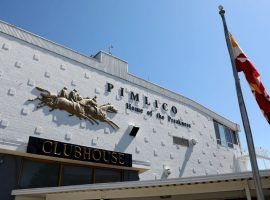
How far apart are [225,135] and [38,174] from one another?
1786cm

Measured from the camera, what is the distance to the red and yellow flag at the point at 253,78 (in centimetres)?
900

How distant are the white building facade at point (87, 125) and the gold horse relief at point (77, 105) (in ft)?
0.36

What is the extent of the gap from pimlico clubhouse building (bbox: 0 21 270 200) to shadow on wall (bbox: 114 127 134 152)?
0.21 ft

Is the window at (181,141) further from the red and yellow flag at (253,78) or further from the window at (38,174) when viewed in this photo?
the red and yellow flag at (253,78)

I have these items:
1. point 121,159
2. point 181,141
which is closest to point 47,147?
point 121,159

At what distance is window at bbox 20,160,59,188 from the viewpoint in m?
13.9

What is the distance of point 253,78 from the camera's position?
30.6ft

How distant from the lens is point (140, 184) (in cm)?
1084

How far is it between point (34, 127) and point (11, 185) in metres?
2.77

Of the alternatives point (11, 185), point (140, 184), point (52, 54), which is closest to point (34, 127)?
point (11, 185)

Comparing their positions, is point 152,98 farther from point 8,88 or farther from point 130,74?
point 8,88

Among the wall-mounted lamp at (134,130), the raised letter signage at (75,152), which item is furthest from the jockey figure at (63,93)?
the wall-mounted lamp at (134,130)

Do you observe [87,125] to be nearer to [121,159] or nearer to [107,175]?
[121,159]

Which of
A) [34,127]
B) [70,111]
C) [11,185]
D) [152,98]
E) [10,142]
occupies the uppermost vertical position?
[152,98]
